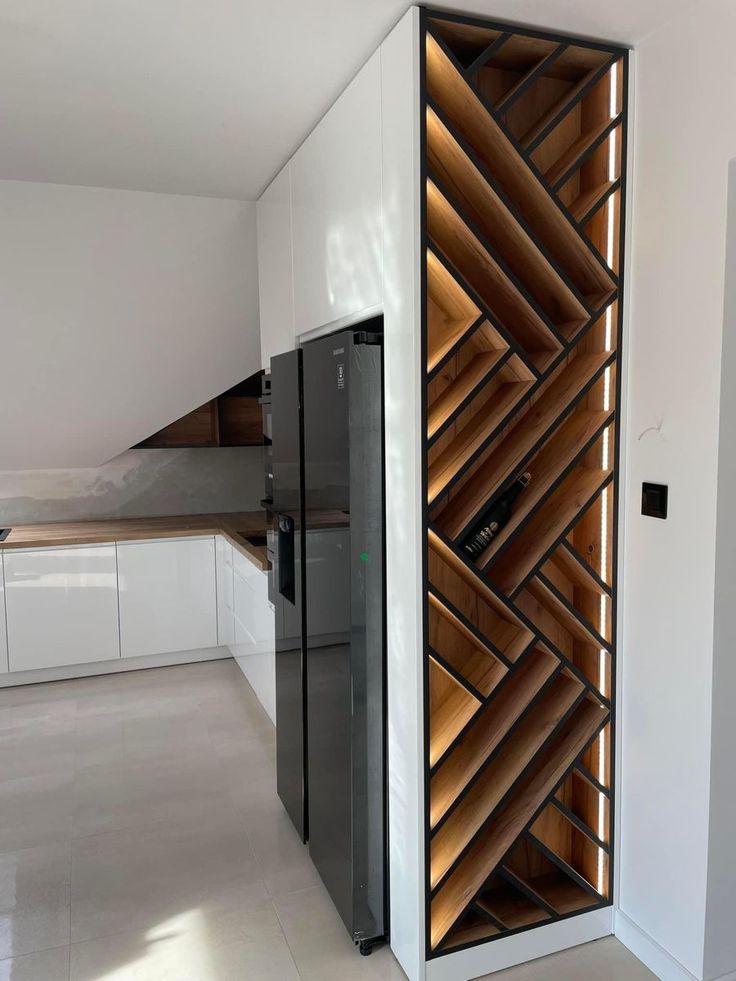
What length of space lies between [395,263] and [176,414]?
9.21 feet

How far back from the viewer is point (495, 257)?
198cm

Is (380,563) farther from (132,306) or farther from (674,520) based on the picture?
(132,306)

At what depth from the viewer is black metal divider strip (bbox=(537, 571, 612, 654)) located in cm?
216

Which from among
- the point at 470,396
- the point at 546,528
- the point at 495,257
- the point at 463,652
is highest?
the point at 495,257

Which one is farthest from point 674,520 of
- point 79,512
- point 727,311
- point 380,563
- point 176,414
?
point 79,512

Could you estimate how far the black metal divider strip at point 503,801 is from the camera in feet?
6.95

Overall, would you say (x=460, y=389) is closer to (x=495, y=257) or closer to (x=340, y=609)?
(x=495, y=257)

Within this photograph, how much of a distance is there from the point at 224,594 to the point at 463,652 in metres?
2.79

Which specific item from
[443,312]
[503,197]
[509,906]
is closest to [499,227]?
[503,197]

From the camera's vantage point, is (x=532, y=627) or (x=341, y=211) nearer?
(x=532, y=627)

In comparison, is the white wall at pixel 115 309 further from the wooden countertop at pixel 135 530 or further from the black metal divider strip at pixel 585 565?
the black metal divider strip at pixel 585 565

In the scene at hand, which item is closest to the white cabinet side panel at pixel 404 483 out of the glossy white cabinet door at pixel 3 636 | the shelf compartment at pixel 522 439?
the shelf compartment at pixel 522 439

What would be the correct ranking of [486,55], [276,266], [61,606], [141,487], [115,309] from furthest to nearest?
[141,487]
[61,606]
[115,309]
[276,266]
[486,55]

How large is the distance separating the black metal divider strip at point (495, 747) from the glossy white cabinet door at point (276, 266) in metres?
1.59
